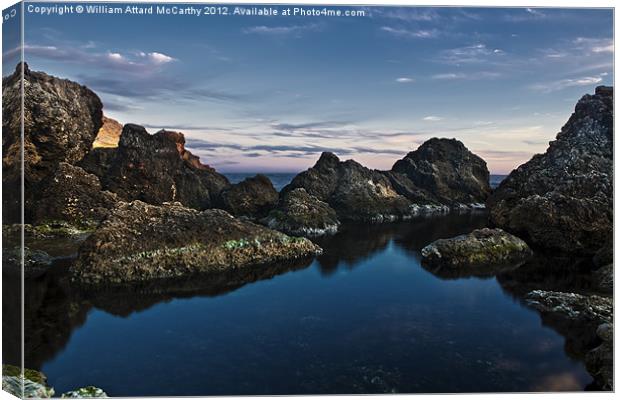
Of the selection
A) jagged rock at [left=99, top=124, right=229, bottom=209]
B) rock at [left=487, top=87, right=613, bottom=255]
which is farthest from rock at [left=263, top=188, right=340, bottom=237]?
rock at [left=487, top=87, right=613, bottom=255]

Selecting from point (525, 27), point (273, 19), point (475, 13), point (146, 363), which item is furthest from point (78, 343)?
point (525, 27)

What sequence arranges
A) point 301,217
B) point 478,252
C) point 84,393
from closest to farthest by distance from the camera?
point 84,393
point 478,252
point 301,217

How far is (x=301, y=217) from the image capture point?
41812mm

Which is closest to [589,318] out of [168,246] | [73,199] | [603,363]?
[603,363]

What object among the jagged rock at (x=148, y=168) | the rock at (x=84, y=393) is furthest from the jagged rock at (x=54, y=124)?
the rock at (x=84, y=393)

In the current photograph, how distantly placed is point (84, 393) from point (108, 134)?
25.4 metres

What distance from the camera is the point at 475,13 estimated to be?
14.8 metres

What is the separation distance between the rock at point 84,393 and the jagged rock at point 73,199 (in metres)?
13.4

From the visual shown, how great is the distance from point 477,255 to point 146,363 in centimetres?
2181

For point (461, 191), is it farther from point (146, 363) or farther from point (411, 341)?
point (146, 363)

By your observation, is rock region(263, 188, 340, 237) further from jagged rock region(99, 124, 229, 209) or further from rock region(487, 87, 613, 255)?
rock region(487, 87, 613, 255)

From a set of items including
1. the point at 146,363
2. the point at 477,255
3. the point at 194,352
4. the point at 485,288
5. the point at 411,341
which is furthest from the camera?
the point at 477,255

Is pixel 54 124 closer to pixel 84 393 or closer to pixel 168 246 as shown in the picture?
pixel 168 246

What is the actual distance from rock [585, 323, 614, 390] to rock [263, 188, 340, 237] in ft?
84.9
